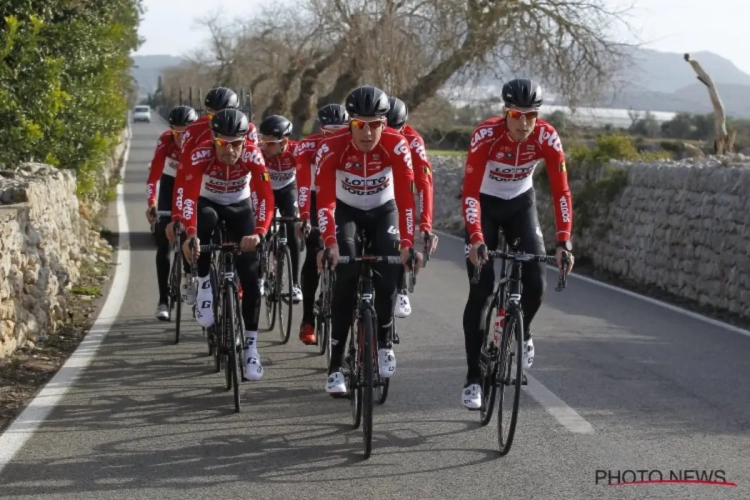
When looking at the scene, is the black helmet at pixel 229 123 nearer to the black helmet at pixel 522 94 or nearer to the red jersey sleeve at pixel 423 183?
the red jersey sleeve at pixel 423 183

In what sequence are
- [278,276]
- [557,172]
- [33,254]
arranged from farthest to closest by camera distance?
[278,276]
[33,254]
[557,172]

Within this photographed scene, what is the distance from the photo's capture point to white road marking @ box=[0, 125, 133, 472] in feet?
22.1

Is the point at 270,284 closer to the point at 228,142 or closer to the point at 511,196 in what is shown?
the point at 228,142

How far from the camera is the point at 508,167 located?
7133mm

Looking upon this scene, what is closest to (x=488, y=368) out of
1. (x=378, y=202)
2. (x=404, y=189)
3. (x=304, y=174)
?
(x=404, y=189)

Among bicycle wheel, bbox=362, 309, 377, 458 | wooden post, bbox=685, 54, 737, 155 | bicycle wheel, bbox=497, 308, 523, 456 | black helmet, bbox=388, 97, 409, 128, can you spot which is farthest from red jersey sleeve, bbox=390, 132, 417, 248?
wooden post, bbox=685, 54, 737, 155

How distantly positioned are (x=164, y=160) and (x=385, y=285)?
4.85m

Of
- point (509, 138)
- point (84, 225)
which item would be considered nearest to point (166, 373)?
point (509, 138)

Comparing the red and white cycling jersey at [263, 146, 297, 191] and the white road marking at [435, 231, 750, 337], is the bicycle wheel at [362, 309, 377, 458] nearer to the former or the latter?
the red and white cycling jersey at [263, 146, 297, 191]

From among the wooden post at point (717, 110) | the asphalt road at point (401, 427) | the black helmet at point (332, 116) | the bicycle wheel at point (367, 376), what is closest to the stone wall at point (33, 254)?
the asphalt road at point (401, 427)

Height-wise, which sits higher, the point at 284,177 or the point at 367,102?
the point at 367,102

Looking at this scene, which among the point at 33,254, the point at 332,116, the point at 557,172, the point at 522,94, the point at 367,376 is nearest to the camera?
the point at 367,376

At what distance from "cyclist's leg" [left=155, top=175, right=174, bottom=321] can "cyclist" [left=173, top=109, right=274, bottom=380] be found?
2.54 metres

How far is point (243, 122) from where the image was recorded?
8.09 m
